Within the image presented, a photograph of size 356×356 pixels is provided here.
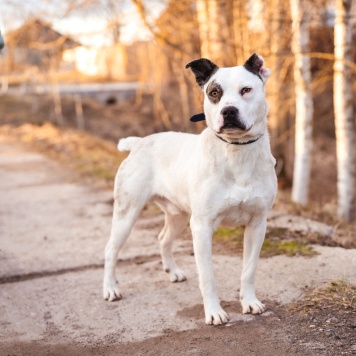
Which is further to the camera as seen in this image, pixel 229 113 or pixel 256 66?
pixel 256 66

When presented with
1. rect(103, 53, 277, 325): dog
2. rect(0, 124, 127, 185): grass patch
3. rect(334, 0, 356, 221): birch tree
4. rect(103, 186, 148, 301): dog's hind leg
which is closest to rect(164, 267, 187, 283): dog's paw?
rect(103, 186, 148, 301): dog's hind leg

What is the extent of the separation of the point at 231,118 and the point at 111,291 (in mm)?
2112

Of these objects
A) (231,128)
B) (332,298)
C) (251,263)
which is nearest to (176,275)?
(251,263)

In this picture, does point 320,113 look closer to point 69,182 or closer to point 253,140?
point 69,182

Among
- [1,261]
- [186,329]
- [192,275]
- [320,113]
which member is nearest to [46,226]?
A: [1,261]

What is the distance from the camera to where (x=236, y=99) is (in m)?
3.88

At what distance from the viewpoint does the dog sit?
3.96 m

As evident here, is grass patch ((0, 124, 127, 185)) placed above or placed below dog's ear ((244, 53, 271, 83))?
below

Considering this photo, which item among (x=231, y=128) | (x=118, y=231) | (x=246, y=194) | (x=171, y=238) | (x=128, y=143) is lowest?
(x=171, y=238)

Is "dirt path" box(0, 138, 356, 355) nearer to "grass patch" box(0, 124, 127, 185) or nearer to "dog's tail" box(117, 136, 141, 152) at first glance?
"dog's tail" box(117, 136, 141, 152)

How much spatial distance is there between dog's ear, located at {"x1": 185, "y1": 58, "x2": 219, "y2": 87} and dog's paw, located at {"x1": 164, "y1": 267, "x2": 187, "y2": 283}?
6.54ft

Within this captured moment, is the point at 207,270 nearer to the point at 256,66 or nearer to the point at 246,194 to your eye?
the point at 246,194

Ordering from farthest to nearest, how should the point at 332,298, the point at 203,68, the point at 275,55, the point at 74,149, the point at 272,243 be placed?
the point at 74,149 → the point at 275,55 → the point at 272,243 → the point at 332,298 → the point at 203,68

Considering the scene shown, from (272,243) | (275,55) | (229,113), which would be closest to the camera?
(229,113)
